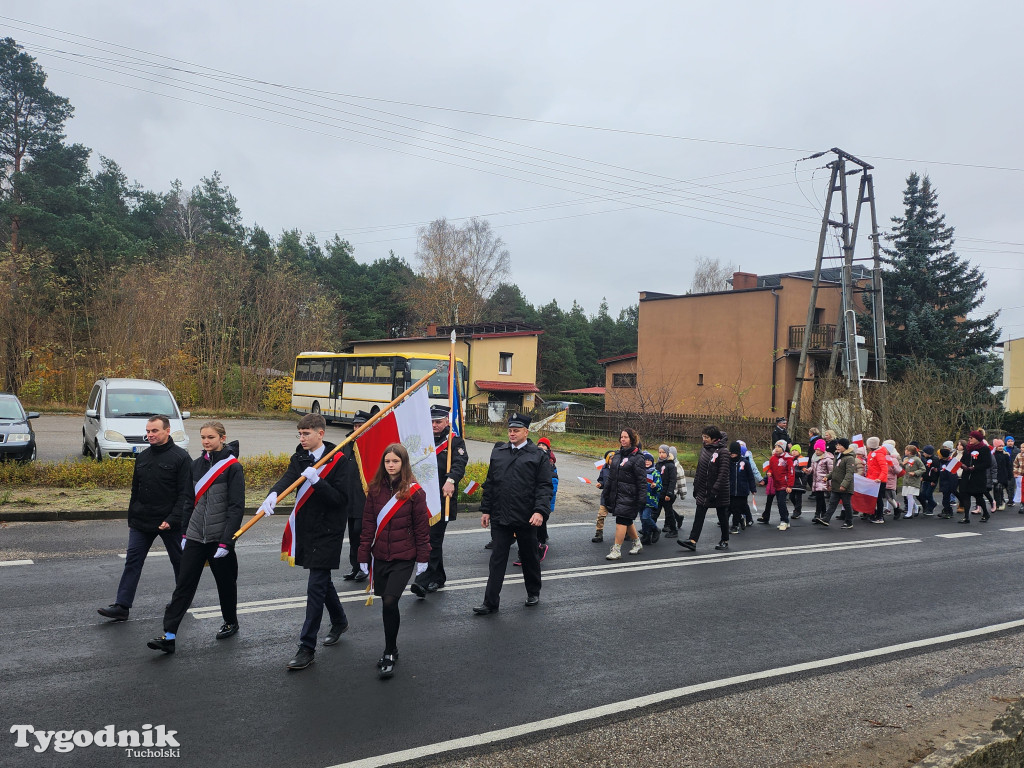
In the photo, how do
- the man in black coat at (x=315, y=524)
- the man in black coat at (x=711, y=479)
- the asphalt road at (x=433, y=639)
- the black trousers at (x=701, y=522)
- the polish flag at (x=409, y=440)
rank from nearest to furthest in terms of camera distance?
the asphalt road at (x=433, y=639) → the man in black coat at (x=315, y=524) → the polish flag at (x=409, y=440) → the man in black coat at (x=711, y=479) → the black trousers at (x=701, y=522)

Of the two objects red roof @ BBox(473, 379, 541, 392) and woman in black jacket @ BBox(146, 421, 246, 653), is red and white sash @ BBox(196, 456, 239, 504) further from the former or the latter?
red roof @ BBox(473, 379, 541, 392)

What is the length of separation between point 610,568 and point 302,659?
487 cm

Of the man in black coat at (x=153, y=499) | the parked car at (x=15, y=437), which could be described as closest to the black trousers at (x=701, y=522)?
the man in black coat at (x=153, y=499)

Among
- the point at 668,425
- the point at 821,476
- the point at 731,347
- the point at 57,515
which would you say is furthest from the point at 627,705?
the point at 731,347

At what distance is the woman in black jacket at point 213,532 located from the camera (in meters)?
5.68

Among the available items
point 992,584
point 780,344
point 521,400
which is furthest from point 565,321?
point 992,584

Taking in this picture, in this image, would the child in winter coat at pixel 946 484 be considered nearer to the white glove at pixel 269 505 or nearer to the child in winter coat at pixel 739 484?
the child in winter coat at pixel 739 484

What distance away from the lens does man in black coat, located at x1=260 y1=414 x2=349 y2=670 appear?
18.1ft

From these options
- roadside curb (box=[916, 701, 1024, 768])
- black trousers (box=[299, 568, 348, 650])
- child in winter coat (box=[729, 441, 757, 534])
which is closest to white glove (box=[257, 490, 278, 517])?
black trousers (box=[299, 568, 348, 650])

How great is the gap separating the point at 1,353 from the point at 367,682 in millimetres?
32719

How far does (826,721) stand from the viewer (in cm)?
485

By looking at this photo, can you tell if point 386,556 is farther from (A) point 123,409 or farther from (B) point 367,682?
(A) point 123,409

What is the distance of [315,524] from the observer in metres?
5.64

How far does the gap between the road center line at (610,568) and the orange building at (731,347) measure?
76.7 feet
